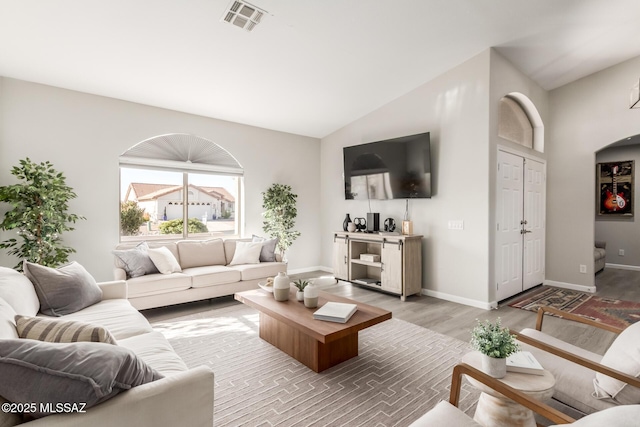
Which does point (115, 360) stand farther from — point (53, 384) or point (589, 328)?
point (589, 328)

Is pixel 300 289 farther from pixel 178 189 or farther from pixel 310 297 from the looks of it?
pixel 178 189

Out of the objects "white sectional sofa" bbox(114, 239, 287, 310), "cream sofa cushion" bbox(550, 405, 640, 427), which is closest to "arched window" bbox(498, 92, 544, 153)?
"white sectional sofa" bbox(114, 239, 287, 310)

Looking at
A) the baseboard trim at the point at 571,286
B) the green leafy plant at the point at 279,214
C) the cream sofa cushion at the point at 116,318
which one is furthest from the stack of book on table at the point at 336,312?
the baseboard trim at the point at 571,286

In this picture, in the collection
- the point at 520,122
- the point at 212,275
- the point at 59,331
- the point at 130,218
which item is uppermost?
the point at 520,122

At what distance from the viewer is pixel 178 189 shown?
16.0ft

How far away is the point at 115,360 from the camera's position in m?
1.09

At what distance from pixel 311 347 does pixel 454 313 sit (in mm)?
2150

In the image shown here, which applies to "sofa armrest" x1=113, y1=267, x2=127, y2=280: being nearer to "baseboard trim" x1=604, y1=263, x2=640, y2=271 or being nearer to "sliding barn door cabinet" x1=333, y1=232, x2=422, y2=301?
"sliding barn door cabinet" x1=333, y1=232, x2=422, y2=301

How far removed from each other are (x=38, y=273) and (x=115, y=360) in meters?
1.89

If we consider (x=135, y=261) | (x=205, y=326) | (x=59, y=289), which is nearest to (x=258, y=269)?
(x=205, y=326)

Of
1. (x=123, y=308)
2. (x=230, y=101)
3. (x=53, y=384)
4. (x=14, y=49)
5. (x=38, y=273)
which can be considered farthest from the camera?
(x=230, y=101)

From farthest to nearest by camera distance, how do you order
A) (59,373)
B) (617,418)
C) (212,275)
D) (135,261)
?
1. (212,275)
2. (135,261)
3. (59,373)
4. (617,418)

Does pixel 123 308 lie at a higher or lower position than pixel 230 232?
lower

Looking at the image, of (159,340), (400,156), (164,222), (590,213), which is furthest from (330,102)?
(590,213)
